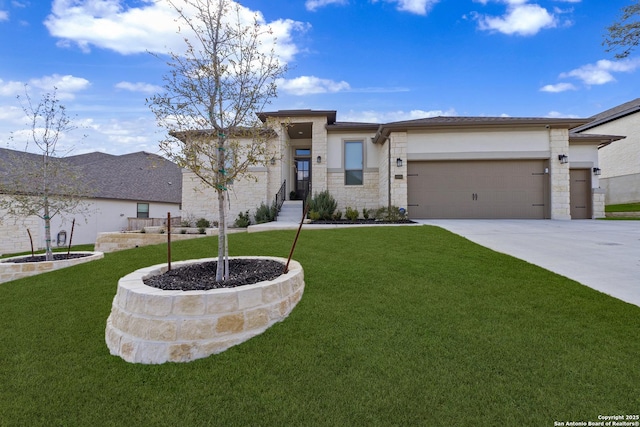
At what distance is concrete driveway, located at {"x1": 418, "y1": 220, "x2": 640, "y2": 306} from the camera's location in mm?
3803

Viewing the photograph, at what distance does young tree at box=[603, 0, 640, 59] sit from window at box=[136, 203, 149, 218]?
79.5 feet

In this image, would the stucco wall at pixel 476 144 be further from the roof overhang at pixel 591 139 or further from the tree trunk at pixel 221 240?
the tree trunk at pixel 221 240

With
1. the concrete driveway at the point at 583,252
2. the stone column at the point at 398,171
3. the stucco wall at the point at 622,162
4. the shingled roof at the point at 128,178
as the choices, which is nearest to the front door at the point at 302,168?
the stone column at the point at 398,171

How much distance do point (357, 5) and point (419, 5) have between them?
2.16m

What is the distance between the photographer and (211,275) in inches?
145

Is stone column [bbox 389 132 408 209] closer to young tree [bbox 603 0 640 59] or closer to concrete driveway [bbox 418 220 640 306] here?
concrete driveway [bbox 418 220 640 306]

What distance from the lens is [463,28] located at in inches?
438

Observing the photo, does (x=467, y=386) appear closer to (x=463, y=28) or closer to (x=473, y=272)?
(x=473, y=272)

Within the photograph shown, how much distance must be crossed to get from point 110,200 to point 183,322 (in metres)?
20.5

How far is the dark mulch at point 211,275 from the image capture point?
9.84 ft

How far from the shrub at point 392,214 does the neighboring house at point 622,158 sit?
1595 centimetres

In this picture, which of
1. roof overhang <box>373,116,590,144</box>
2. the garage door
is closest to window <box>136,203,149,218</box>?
roof overhang <box>373,116,590,144</box>

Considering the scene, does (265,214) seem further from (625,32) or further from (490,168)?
(625,32)

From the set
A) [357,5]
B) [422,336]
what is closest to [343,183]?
[357,5]
